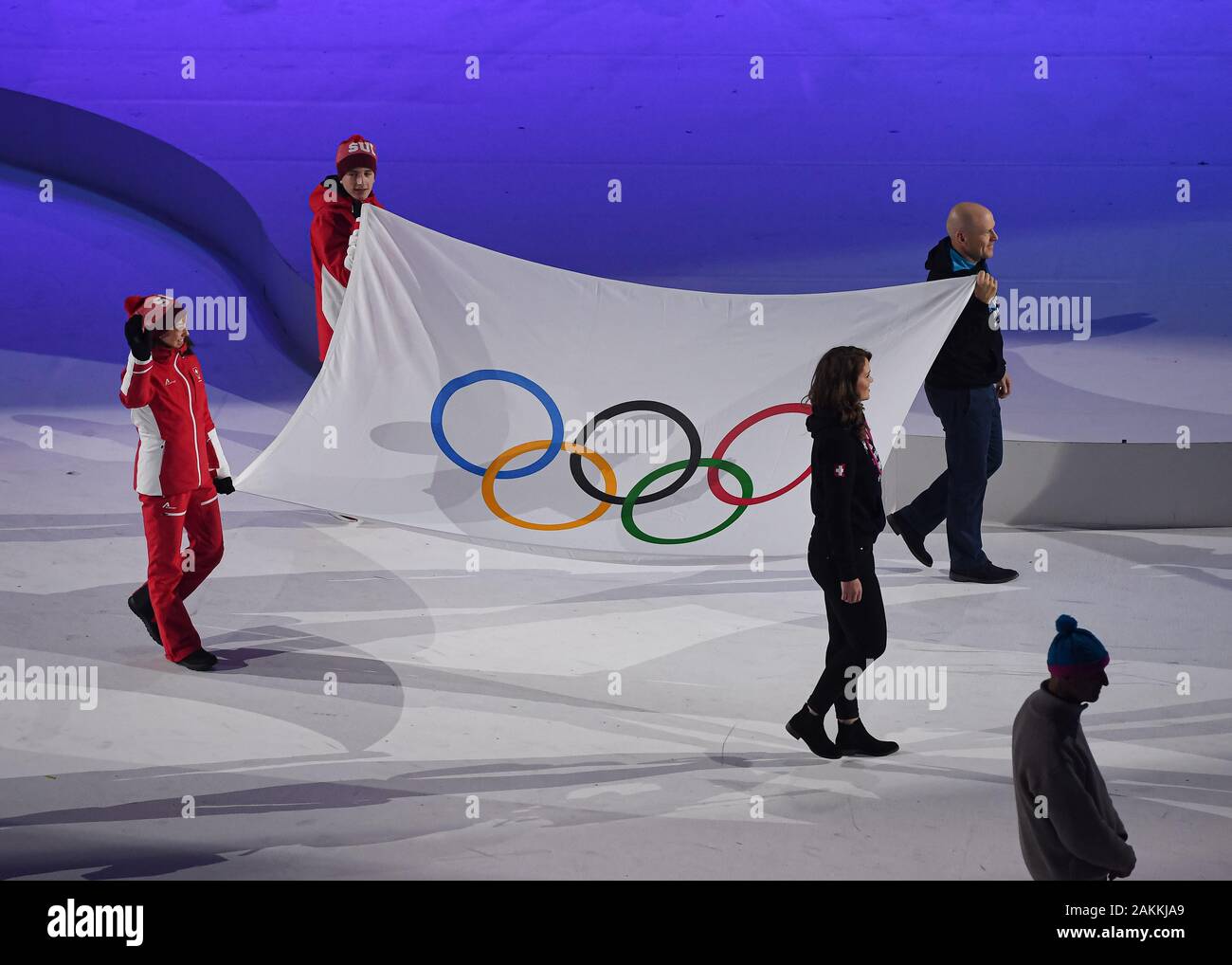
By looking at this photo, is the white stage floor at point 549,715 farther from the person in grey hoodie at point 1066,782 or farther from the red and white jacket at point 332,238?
the red and white jacket at point 332,238

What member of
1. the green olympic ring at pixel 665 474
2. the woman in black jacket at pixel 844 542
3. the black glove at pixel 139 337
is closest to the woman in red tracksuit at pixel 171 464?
the black glove at pixel 139 337

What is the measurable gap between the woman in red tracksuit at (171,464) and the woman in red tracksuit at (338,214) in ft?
5.86

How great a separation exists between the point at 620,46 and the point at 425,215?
97.8 inches

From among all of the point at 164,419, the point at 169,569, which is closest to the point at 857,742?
the point at 169,569

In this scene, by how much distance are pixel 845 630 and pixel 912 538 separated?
7.29 ft

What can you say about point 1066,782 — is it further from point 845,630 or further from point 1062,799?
point 845,630

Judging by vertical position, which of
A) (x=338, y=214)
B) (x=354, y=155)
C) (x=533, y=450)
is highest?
(x=354, y=155)

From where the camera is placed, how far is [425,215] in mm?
11086

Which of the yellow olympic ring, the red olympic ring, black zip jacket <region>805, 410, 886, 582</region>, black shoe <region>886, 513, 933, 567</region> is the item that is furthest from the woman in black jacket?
black shoe <region>886, 513, 933, 567</region>

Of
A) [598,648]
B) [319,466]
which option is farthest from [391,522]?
[598,648]

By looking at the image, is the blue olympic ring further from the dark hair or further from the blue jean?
the dark hair

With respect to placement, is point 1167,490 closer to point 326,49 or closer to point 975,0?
point 975,0

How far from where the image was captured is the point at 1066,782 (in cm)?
310

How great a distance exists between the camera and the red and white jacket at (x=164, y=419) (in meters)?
5.27
